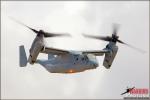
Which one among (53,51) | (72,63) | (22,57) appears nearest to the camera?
(53,51)

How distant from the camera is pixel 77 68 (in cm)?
9988

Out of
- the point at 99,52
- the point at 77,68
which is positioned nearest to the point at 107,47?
the point at 99,52

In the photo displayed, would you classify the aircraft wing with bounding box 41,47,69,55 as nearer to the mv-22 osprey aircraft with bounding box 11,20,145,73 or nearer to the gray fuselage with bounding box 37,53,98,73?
the mv-22 osprey aircraft with bounding box 11,20,145,73

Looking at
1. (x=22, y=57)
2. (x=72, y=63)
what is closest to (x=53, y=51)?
(x=72, y=63)

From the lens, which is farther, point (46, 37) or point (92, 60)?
point (92, 60)

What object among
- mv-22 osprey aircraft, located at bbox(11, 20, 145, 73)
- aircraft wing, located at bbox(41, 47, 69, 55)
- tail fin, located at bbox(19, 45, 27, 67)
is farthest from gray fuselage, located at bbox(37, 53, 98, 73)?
tail fin, located at bbox(19, 45, 27, 67)

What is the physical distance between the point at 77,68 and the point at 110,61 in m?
7.59

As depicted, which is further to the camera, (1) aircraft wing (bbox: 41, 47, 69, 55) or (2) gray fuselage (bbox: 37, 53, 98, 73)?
(2) gray fuselage (bbox: 37, 53, 98, 73)

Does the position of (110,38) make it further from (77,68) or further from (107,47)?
(77,68)

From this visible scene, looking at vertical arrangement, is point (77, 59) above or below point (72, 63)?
above

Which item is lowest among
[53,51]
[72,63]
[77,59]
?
[72,63]

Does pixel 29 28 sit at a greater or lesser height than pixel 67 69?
greater

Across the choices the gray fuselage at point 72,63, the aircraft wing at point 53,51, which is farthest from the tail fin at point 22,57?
the aircraft wing at point 53,51

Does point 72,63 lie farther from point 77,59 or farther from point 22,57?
point 22,57
